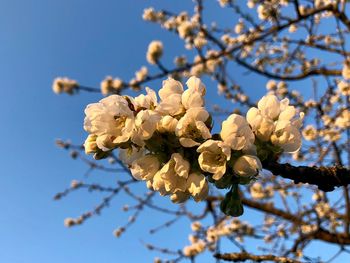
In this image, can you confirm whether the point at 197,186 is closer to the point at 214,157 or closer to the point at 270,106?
the point at 214,157

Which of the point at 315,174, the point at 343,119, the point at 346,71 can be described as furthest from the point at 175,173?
the point at 343,119

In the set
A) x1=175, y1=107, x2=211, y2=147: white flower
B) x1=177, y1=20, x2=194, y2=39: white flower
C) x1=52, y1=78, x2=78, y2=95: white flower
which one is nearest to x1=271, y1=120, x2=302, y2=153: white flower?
x1=175, y1=107, x2=211, y2=147: white flower

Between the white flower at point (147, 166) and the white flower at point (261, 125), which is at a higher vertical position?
the white flower at point (261, 125)

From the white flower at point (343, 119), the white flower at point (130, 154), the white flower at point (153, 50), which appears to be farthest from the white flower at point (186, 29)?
the white flower at point (130, 154)

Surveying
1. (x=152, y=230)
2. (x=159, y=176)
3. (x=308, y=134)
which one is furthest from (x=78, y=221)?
(x=159, y=176)

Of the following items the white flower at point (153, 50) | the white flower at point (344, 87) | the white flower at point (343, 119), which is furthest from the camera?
the white flower at point (153, 50)

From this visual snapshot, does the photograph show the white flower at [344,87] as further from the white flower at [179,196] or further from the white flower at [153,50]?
the white flower at [179,196]
